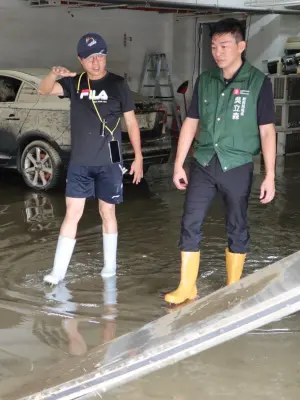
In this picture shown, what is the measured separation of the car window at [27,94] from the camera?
26.1ft

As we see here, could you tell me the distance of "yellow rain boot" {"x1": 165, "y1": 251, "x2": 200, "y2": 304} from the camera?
395 cm

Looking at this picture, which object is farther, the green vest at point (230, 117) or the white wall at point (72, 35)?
the white wall at point (72, 35)

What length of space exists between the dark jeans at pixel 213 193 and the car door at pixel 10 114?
4.55m

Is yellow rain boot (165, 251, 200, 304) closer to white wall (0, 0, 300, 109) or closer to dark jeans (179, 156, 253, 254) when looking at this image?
dark jeans (179, 156, 253, 254)

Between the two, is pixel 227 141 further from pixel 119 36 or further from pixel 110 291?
pixel 119 36

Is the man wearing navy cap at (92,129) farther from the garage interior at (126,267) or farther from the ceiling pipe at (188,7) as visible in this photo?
the ceiling pipe at (188,7)

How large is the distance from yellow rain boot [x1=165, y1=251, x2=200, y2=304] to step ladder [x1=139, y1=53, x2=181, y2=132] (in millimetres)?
10049

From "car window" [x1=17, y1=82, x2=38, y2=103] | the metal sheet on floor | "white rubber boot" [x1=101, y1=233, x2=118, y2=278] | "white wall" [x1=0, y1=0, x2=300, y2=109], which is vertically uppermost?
"white wall" [x1=0, y1=0, x2=300, y2=109]

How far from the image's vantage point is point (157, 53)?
14.1 meters

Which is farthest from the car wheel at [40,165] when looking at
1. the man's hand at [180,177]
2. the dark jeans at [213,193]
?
the dark jeans at [213,193]

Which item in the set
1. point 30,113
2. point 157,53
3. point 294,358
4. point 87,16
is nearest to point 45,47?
point 87,16

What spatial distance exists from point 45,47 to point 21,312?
898 cm

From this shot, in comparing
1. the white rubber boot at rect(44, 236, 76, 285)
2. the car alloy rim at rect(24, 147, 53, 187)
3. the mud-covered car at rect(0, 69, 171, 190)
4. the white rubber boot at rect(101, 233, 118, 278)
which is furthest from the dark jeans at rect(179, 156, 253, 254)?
the car alloy rim at rect(24, 147, 53, 187)

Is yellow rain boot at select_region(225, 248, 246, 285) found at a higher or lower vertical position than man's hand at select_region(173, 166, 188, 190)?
lower
